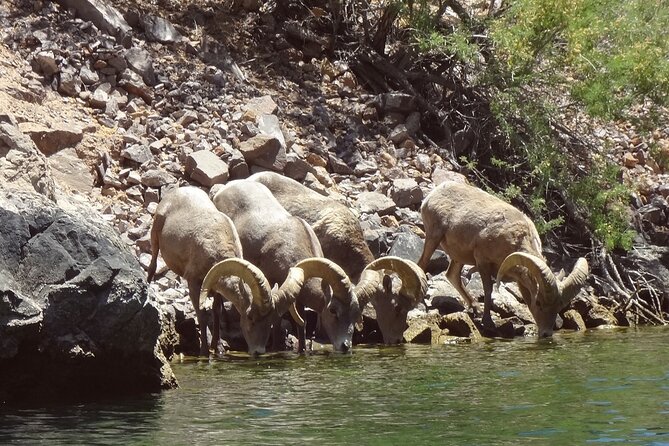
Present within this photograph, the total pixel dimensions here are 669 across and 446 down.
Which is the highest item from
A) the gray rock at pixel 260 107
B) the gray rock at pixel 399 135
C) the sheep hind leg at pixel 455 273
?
the gray rock at pixel 260 107

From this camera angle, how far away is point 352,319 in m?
13.7

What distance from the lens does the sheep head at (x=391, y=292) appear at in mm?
14156

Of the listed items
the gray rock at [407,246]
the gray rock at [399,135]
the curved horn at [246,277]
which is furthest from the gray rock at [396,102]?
the curved horn at [246,277]

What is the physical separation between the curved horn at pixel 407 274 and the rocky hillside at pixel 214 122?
4.65ft

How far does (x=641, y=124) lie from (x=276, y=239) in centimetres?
766

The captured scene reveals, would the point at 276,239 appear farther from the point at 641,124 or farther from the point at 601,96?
the point at 641,124

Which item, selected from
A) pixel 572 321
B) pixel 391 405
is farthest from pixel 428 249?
pixel 391 405

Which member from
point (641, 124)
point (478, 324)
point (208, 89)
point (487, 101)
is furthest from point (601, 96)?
point (208, 89)

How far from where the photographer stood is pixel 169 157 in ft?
55.6

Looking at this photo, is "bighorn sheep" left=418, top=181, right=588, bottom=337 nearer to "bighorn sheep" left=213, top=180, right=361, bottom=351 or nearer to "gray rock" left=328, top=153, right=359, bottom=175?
"gray rock" left=328, top=153, right=359, bottom=175

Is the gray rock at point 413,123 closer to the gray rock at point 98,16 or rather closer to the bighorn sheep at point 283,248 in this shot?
the gray rock at point 98,16

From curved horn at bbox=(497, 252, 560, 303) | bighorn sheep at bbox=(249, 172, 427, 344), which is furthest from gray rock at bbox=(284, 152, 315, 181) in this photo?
curved horn at bbox=(497, 252, 560, 303)

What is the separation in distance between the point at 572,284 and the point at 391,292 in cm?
255

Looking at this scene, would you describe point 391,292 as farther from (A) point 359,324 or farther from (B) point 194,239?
(B) point 194,239
